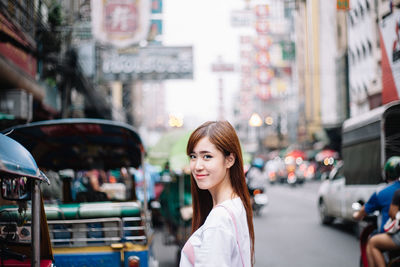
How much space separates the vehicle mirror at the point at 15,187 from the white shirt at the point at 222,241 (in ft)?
4.83

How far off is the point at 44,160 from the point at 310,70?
4896cm

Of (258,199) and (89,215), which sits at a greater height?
(89,215)

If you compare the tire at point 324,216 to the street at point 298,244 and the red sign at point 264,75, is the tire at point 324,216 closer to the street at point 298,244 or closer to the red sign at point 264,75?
the street at point 298,244

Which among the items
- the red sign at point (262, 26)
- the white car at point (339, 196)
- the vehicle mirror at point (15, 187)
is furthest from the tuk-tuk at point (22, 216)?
the red sign at point (262, 26)

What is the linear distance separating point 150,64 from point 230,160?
15454 mm

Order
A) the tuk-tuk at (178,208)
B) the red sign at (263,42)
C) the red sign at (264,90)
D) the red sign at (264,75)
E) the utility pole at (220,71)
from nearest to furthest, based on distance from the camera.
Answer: the tuk-tuk at (178,208)
the red sign at (263,42)
the red sign at (264,75)
the red sign at (264,90)
the utility pole at (220,71)

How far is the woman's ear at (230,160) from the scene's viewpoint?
2605 millimetres

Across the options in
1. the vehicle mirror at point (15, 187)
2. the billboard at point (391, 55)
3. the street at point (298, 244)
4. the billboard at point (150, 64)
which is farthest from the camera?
the billboard at point (150, 64)

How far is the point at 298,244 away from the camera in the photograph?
11242 mm

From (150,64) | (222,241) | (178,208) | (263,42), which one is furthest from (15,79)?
(263,42)

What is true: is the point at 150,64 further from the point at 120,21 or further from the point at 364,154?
the point at 364,154

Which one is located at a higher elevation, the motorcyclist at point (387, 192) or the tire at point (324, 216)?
the motorcyclist at point (387, 192)

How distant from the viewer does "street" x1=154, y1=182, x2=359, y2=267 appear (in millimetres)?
9266

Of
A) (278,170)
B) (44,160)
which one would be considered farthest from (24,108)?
(278,170)
